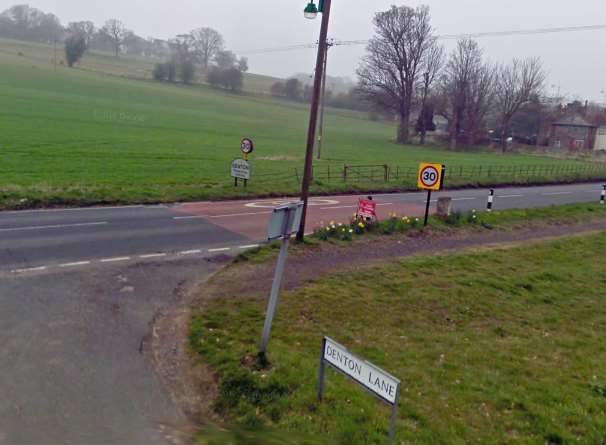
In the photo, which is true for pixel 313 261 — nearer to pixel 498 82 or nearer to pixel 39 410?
pixel 39 410

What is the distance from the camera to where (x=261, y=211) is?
1792 cm

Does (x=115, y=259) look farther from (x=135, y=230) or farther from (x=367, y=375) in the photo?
(x=367, y=375)

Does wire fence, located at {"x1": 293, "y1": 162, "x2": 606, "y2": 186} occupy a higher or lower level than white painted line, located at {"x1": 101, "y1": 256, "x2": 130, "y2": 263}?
higher

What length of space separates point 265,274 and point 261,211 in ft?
23.6

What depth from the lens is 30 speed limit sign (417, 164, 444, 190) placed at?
49.6ft

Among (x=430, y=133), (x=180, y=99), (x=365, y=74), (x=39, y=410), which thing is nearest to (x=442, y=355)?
(x=39, y=410)

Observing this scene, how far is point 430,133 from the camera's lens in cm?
8106

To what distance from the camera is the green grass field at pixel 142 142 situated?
66.4 ft

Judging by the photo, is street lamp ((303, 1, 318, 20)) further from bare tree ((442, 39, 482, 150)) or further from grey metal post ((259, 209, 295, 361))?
bare tree ((442, 39, 482, 150))

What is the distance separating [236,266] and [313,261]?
174cm

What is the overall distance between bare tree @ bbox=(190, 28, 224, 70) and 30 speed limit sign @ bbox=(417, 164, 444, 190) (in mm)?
128276

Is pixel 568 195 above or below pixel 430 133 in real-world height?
below

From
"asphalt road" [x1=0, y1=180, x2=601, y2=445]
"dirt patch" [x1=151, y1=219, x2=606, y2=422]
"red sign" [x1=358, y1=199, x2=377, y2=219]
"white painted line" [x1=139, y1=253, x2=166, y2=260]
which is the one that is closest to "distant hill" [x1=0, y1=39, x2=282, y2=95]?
"asphalt road" [x1=0, y1=180, x2=601, y2=445]

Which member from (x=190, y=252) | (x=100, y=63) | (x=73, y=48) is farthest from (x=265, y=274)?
(x=100, y=63)
